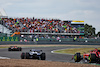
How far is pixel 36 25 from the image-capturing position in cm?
5634

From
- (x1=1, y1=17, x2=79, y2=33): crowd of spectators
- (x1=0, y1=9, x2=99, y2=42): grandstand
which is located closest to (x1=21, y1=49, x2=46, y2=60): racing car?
(x1=0, y1=9, x2=99, y2=42): grandstand

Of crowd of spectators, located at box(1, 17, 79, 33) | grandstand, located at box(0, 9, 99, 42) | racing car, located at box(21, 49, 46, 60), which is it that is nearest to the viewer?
racing car, located at box(21, 49, 46, 60)

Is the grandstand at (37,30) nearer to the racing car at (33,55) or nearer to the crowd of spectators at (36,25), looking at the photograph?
the crowd of spectators at (36,25)

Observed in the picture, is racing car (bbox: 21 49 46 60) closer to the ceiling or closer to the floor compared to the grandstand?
closer to the floor

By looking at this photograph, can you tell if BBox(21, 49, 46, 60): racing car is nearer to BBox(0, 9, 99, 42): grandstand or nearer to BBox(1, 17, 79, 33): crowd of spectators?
BBox(0, 9, 99, 42): grandstand

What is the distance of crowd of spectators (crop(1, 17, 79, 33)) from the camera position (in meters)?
54.3

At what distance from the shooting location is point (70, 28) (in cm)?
6022

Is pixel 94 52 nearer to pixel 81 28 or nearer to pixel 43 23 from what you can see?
pixel 43 23

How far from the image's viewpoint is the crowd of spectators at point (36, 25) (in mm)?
54281

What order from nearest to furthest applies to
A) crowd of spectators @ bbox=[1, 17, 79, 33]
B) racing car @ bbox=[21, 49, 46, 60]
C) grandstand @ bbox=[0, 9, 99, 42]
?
racing car @ bbox=[21, 49, 46, 60] < grandstand @ bbox=[0, 9, 99, 42] < crowd of spectators @ bbox=[1, 17, 79, 33]

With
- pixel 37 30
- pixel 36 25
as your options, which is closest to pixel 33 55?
pixel 37 30

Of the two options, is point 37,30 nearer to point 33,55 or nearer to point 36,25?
point 36,25

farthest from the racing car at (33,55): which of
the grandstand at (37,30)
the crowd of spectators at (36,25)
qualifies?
the crowd of spectators at (36,25)

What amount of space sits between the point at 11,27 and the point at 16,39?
5.69m
